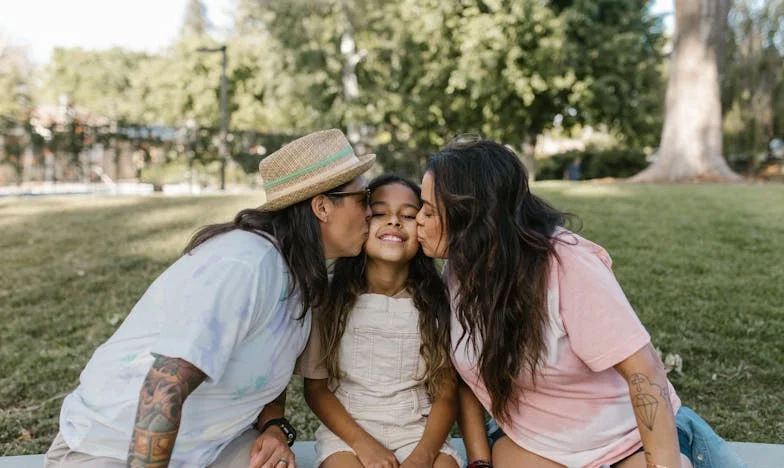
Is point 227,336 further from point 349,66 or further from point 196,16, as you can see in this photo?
point 196,16

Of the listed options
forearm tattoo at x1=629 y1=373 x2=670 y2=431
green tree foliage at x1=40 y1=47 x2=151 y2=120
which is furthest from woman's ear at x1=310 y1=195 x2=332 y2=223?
green tree foliage at x1=40 y1=47 x2=151 y2=120

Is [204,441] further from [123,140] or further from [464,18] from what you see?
[464,18]

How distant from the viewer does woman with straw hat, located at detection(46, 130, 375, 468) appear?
177 centimetres

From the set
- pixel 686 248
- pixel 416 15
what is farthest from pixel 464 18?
pixel 686 248

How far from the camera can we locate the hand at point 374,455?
2.36 meters

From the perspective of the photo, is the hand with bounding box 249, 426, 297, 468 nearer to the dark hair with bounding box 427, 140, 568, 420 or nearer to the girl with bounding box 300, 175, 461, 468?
the girl with bounding box 300, 175, 461, 468

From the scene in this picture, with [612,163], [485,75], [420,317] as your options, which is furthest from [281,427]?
[612,163]

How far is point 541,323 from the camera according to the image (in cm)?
216

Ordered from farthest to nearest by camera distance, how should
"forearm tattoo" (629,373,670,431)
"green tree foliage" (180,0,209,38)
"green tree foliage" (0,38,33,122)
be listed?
"green tree foliage" (180,0,209,38) → "green tree foliage" (0,38,33,122) → "forearm tattoo" (629,373,670,431)

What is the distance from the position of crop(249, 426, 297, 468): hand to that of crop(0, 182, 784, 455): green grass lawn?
4.14 feet

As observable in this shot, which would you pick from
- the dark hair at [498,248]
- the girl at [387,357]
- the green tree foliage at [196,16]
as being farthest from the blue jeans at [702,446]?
the green tree foliage at [196,16]

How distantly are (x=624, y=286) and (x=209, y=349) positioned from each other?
14.3ft

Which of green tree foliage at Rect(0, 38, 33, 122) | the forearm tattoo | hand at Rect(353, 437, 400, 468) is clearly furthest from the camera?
green tree foliage at Rect(0, 38, 33, 122)

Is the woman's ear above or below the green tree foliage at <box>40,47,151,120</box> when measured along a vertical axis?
below
